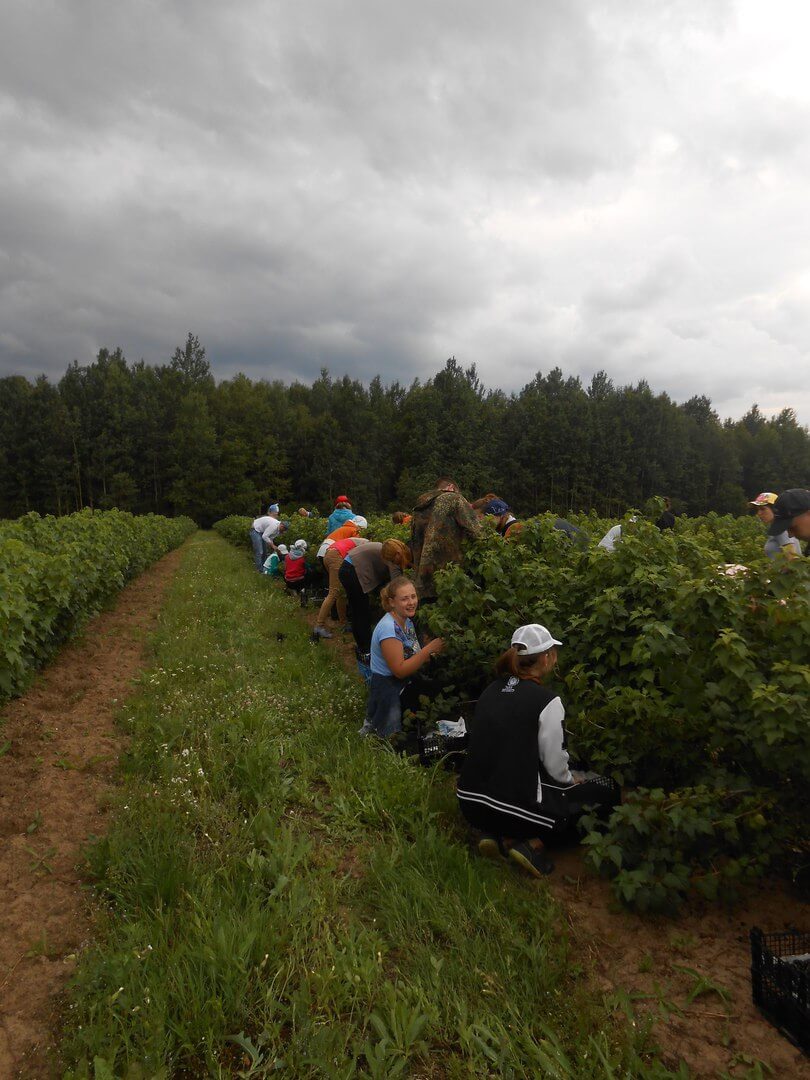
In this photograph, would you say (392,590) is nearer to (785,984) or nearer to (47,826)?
(47,826)

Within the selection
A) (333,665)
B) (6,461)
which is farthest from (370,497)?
(333,665)

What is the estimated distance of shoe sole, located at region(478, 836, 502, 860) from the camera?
3.16 meters

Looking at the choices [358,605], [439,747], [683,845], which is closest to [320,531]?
[358,605]

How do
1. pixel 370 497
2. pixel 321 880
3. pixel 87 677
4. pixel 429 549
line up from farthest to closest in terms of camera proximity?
1. pixel 370 497
2. pixel 87 677
3. pixel 429 549
4. pixel 321 880

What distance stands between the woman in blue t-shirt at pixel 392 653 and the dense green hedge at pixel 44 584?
9.67 feet

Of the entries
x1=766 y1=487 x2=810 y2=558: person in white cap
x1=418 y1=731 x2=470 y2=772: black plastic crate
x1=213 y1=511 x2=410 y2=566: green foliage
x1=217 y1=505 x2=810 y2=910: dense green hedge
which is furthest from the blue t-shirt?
x1=213 y1=511 x2=410 y2=566: green foliage

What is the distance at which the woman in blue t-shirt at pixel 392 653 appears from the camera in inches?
177

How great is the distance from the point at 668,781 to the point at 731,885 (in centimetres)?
53

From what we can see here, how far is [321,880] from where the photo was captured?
3.00m

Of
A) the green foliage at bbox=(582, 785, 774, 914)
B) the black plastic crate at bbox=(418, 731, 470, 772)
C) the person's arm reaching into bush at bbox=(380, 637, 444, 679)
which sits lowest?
the black plastic crate at bbox=(418, 731, 470, 772)

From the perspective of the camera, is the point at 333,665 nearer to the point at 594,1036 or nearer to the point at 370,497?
Result: the point at 594,1036

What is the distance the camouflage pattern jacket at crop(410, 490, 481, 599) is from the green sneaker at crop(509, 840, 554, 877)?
2951 mm

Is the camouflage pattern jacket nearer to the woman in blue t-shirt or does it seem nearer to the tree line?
the woman in blue t-shirt

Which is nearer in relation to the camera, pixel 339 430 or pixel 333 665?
pixel 333 665
